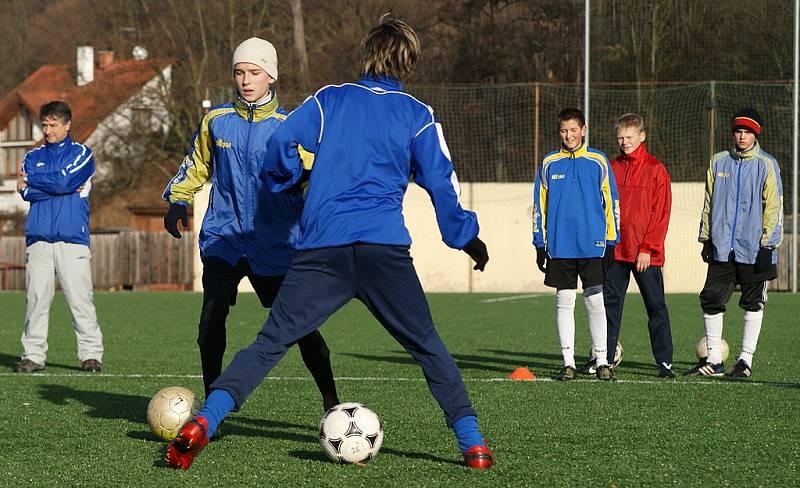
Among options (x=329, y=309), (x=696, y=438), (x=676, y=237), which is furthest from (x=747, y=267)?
(x=676, y=237)

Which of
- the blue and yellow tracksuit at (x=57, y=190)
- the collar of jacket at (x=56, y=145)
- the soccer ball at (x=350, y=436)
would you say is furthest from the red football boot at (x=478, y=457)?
the collar of jacket at (x=56, y=145)

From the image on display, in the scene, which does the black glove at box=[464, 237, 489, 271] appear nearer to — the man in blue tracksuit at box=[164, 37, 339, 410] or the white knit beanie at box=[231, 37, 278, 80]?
the man in blue tracksuit at box=[164, 37, 339, 410]

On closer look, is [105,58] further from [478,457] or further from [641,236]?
[478,457]

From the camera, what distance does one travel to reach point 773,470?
5.13 m

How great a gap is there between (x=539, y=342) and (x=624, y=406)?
5275 mm

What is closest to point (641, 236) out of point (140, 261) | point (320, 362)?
point (320, 362)

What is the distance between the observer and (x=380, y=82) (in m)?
4.99

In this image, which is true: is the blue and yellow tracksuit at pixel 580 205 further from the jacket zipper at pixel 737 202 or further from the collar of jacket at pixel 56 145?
the collar of jacket at pixel 56 145

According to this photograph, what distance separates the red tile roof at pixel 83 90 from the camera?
43375 millimetres

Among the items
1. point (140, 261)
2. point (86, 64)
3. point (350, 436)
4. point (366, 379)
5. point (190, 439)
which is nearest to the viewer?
point (190, 439)

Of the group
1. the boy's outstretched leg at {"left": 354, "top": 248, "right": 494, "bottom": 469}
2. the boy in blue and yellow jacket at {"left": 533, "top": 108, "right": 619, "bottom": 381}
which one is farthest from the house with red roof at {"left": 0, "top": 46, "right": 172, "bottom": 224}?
the boy's outstretched leg at {"left": 354, "top": 248, "right": 494, "bottom": 469}

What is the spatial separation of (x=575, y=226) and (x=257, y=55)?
3340 mm

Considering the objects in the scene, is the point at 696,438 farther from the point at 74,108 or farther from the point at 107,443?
the point at 74,108

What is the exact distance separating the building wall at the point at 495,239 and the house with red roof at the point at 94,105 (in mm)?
14340
